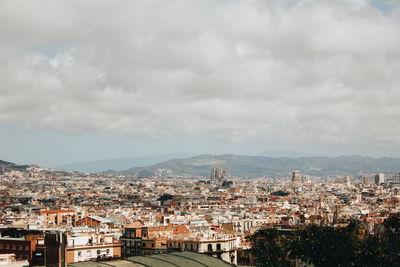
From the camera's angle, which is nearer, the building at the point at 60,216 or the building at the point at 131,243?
the building at the point at 131,243

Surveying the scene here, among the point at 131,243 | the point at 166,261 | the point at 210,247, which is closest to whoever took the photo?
the point at 166,261

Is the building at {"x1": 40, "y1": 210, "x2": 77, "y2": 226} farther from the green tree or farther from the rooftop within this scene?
the rooftop

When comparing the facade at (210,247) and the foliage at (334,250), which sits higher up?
the foliage at (334,250)

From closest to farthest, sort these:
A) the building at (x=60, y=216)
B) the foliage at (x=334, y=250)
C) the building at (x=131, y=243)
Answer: the foliage at (x=334, y=250), the building at (x=131, y=243), the building at (x=60, y=216)

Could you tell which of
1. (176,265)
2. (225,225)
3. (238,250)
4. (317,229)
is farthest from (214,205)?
(176,265)

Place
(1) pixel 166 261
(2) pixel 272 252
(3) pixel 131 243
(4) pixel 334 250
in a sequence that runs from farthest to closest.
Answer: (3) pixel 131 243, (2) pixel 272 252, (4) pixel 334 250, (1) pixel 166 261

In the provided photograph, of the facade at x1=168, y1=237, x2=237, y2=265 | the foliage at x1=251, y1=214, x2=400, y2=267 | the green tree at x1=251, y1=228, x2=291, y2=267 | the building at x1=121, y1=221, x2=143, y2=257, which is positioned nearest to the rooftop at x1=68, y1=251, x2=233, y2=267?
the foliage at x1=251, y1=214, x2=400, y2=267

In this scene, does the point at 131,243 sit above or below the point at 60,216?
above

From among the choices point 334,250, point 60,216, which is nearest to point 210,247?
point 334,250

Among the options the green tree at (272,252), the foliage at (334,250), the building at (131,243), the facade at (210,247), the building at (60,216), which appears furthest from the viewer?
the building at (60,216)

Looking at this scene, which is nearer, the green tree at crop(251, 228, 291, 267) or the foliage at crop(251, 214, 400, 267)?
the foliage at crop(251, 214, 400, 267)

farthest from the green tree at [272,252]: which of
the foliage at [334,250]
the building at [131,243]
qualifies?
the building at [131,243]

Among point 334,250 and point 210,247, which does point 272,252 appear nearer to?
point 210,247

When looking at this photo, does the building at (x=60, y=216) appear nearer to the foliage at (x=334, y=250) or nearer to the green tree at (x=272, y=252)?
the green tree at (x=272, y=252)
